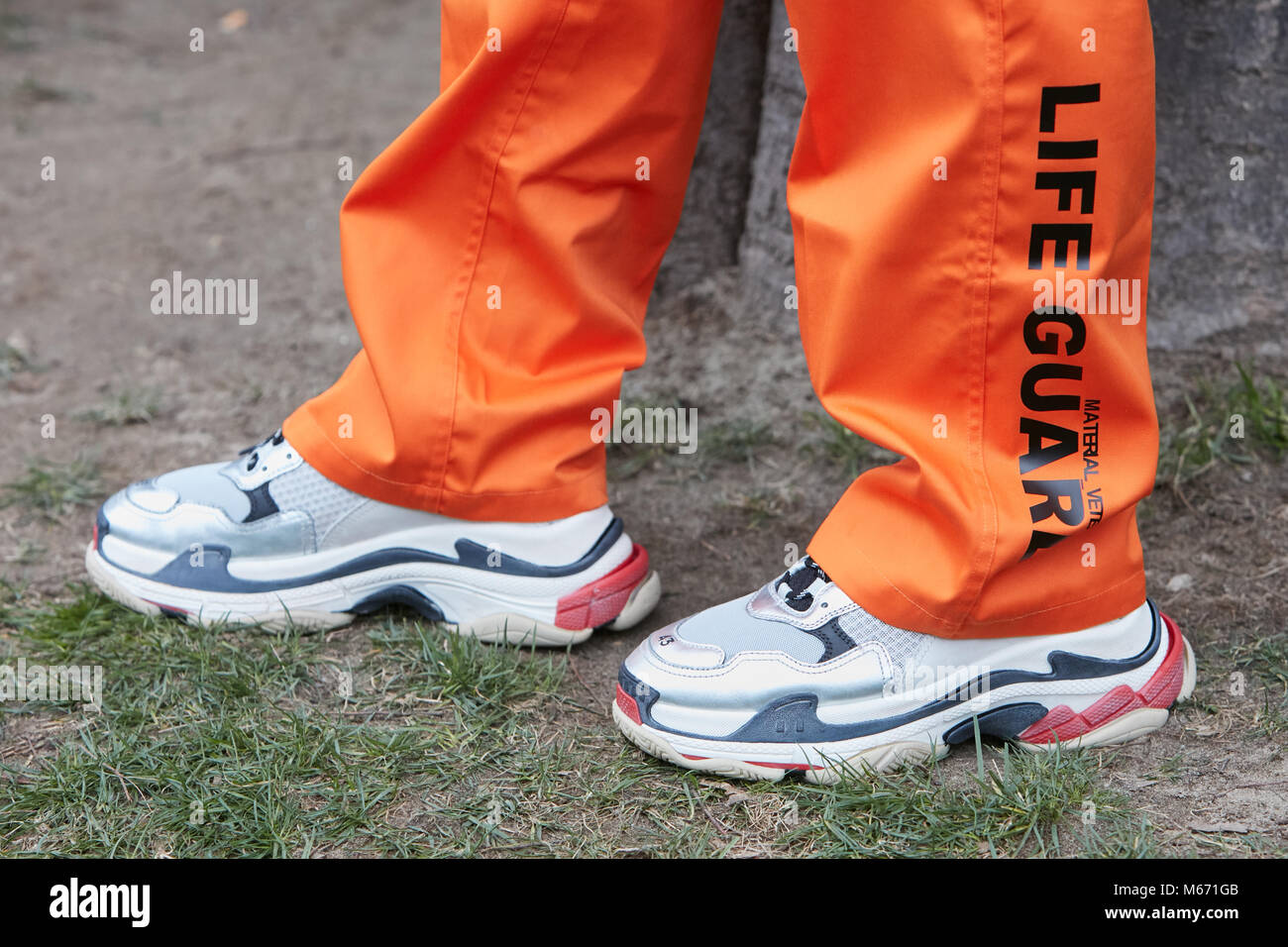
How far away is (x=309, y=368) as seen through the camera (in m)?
2.27

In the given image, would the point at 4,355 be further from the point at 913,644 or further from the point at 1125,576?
the point at 1125,576

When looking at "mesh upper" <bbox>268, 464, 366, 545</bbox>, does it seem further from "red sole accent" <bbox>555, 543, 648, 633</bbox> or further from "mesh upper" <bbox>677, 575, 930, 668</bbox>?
"mesh upper" <bbox>677, 575, 930, 668</bbox>

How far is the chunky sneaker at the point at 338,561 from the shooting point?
1.46 meters

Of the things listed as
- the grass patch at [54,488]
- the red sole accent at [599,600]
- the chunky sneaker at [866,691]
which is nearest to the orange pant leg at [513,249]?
the red sole accent at [599,600]

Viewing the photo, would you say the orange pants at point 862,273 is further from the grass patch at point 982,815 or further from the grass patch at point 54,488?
the grass patch at point 54,488

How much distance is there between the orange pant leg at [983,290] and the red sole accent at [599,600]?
351mm

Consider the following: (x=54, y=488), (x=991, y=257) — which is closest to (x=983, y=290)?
(x=991, y=257)

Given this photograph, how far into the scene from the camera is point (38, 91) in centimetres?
378

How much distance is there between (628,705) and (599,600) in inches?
8.5

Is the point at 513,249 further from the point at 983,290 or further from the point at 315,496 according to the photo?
the point at 983,290

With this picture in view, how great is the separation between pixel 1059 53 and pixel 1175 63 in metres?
0.94

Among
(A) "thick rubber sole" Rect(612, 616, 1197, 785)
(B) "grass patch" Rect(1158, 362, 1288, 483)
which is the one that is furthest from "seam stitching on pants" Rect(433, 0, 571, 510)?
(B) "grass patch" Rect(1158, 362, 1288, 483)
